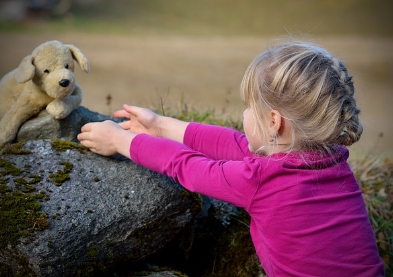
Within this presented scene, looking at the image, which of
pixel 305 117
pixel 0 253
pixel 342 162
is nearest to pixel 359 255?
pixel 342 162

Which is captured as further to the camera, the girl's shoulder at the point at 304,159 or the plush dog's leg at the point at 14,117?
the plush dog's leg at the point at 14,117

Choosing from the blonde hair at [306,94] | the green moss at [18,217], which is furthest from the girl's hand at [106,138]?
the blonde hair at [306,94]

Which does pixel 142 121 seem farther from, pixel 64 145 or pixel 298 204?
pixel 298 204

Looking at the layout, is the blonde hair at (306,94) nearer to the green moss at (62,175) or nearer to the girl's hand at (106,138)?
the girl's hand at (106,138)

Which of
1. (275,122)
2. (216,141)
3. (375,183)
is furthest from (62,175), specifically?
(375,183)

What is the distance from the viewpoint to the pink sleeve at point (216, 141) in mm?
2854

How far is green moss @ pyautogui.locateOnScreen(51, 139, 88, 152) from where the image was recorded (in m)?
2.76

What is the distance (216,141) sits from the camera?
2.91 m

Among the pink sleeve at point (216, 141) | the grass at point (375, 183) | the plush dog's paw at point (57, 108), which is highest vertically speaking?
the plush dog's paw at point (57, 108)

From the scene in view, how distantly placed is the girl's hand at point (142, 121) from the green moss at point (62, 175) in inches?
16.7

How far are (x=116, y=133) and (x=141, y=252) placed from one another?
0.57m

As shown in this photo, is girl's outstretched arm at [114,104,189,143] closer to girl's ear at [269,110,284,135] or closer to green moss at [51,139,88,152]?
green moss at [51,139,88,152]

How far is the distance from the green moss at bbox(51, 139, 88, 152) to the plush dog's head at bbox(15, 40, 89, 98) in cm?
23

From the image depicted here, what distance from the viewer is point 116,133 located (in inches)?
103
